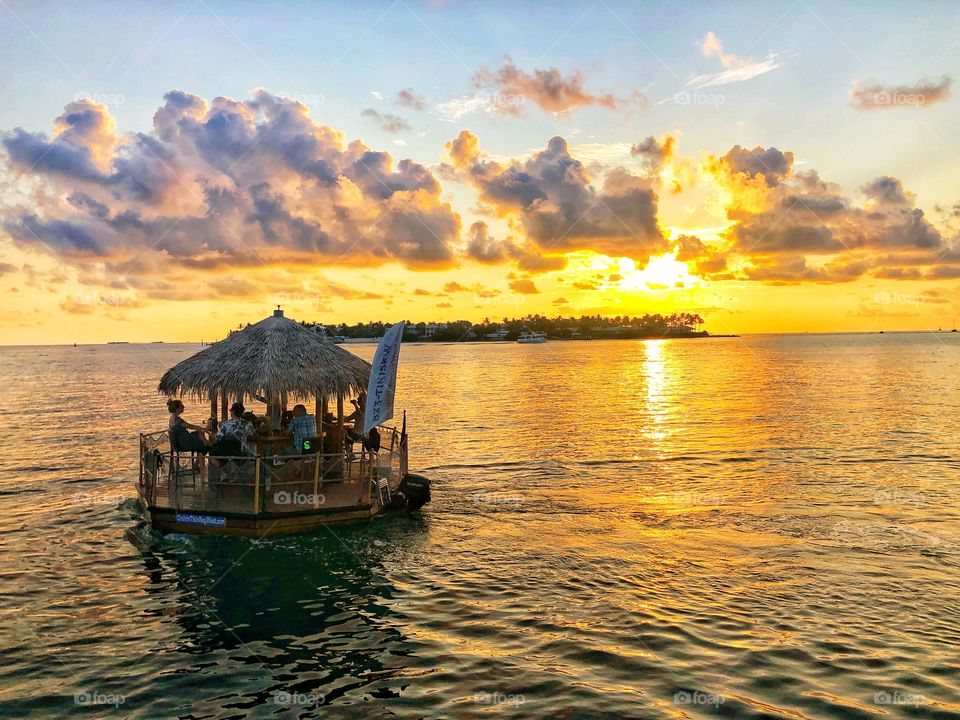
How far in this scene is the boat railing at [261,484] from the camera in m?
17.2

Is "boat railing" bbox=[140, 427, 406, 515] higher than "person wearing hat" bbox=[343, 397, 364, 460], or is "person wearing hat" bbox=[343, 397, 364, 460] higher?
"person wearing hat" bbox=[343, 397, 364, 460]

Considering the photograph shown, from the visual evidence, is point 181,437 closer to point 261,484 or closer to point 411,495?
point 261,484

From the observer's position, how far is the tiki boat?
1712 centimetres

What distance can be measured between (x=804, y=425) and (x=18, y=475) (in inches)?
1689

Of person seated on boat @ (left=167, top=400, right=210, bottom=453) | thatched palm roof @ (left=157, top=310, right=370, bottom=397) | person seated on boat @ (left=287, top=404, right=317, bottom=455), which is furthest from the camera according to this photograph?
person seated on boat @ (left=287, top=404, right=317, bottom=455)

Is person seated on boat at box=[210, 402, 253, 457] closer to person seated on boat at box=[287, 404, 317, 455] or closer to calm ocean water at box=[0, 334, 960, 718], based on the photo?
person seated on boat at box=[287, 404, 317, 455]

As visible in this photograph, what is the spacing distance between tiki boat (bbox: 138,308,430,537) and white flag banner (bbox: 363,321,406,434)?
3cm

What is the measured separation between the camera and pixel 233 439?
17.7 m

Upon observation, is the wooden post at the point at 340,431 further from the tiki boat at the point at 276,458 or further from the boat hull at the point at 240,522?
the boat hull at the point at 240,522

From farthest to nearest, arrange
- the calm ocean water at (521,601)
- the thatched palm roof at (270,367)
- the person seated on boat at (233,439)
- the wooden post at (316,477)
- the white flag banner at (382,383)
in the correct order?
1. the white flag banner at (382,383)
2. the thatched palm roof at (270,367)
3. the person seated on boat at (233,439)
4. the wooden post at (316,477)
5. the calm ocean water at (521,601)

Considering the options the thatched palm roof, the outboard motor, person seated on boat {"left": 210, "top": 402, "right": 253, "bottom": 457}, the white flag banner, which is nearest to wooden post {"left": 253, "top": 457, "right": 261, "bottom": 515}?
person seated on boat {"left": 210, "top": 402, "right": 253, "bottom": 457}

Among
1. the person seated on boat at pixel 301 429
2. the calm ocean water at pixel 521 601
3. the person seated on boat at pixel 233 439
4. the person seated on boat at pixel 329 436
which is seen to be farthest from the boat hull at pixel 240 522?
the person seated on boat at pixel 329 436

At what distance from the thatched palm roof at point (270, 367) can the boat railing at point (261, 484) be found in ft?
6.00

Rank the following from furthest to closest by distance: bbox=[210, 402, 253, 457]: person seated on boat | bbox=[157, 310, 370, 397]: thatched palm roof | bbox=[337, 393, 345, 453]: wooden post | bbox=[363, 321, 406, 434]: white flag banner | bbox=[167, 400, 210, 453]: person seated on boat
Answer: bbox=[337, 393, 345, 453]: wooden post < bbox=[363, 321, 406, 434]: white flag banner < bbox=[157, 310, 370, 397]: thatched palm roof < bbox=[167, 400, 210, 453]: person seated on boat < bbox=[210, 402, 253, 457]: person seated on boat
